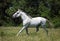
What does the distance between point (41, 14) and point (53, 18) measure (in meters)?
1.34

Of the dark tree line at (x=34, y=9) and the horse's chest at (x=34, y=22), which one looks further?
the dark tree line at (x=34, y=9)

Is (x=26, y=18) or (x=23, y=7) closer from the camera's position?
(x=26, y=18)

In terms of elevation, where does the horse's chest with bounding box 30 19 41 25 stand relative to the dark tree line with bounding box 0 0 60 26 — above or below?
above

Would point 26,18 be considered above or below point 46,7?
above

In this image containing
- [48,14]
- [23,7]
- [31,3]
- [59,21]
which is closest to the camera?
[59,21]

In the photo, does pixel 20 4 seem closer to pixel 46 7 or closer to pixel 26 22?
pixel 46 7

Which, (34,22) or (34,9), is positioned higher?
(34,22)

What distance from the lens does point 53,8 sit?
27.1m

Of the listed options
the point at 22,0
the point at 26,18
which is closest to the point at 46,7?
the point at 22,0

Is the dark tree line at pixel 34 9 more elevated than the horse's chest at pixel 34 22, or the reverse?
the horse's chest at pixel 34 22

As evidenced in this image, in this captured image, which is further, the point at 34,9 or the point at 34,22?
the point at 34,9

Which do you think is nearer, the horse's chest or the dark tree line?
the horse's chest

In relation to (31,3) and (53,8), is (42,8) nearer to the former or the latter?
(53,8)

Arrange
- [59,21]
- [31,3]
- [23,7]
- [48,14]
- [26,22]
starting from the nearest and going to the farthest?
[26,22]
[59,21]
[48,14]
[23,7]
[31,3]
